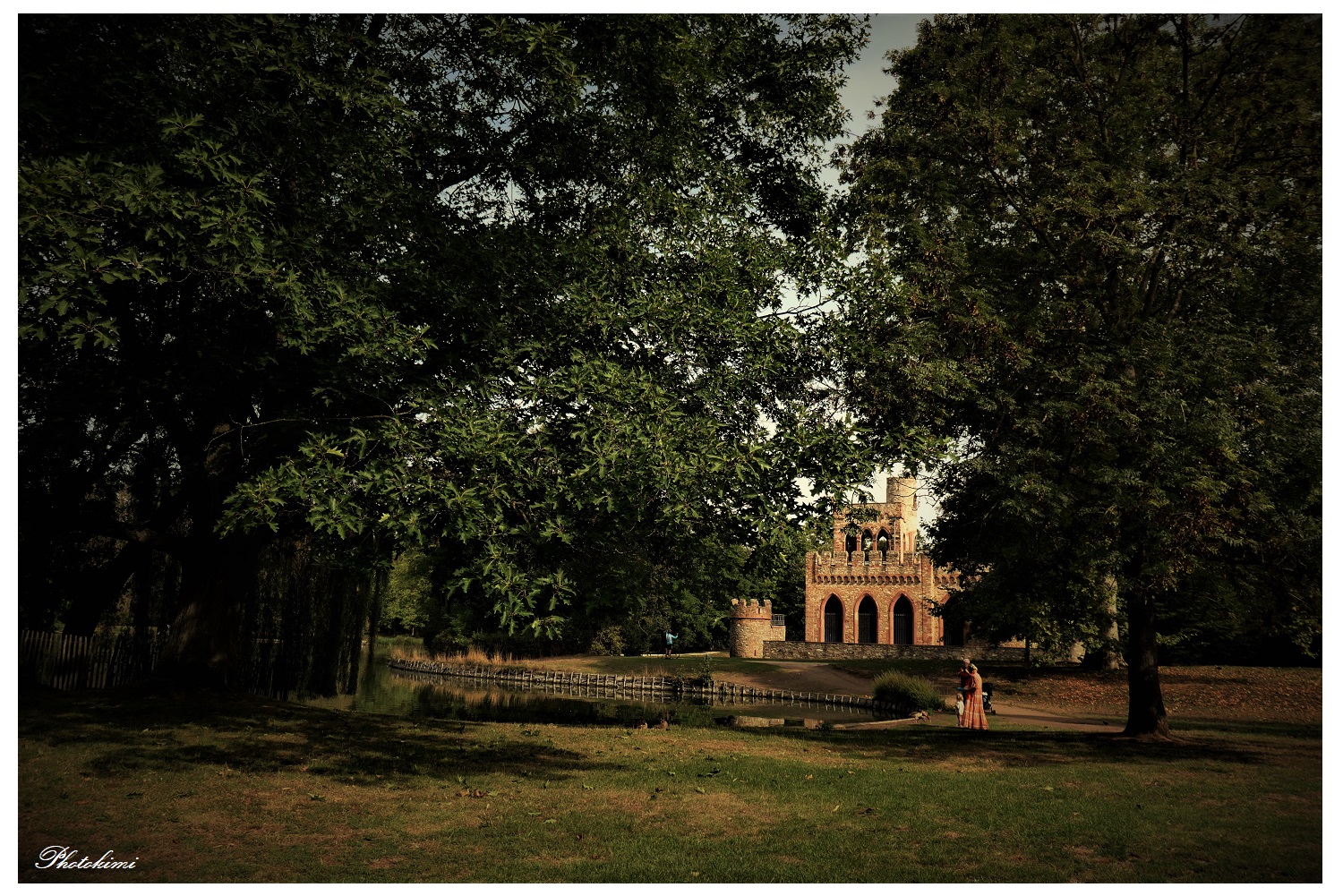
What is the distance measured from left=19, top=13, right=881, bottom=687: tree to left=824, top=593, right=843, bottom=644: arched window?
44157mm

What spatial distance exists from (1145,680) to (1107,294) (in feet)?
23.5

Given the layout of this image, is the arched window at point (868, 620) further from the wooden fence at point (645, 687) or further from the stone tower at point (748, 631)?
the wooden fence at point (645, 687)

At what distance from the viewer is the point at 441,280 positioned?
9.92m

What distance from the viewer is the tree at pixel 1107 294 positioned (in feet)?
42.0

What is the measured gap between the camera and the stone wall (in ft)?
143

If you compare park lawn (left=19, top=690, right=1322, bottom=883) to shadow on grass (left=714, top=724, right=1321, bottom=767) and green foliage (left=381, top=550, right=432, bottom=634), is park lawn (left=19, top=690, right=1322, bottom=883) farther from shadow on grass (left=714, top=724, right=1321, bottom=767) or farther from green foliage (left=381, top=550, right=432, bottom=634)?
green foliage (left=381, top=550, right=432, bottom=634)

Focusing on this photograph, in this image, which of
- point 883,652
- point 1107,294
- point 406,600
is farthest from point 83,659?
point 406,600

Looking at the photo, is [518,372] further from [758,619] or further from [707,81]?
[758,619]

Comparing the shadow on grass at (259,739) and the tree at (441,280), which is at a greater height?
the tree at (441,280)

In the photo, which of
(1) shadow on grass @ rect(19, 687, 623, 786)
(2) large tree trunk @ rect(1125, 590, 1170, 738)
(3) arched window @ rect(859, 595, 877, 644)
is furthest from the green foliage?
(2) large tree trunk @ rect(1125, 590, 1170, 738)

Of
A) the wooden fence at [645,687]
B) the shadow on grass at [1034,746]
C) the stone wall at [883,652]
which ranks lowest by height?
the wooden fence at [645,687]

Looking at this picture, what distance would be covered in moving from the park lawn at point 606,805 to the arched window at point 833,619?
40747 mm

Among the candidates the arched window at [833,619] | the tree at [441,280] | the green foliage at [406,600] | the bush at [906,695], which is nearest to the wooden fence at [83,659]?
the tree at [441,280]
